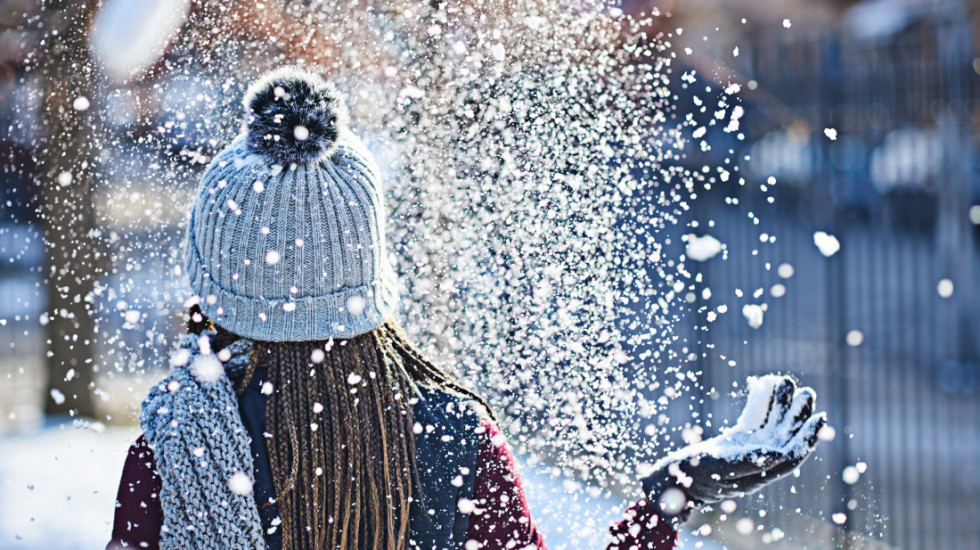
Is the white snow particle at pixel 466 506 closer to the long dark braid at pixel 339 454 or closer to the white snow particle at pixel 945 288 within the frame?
the long dark braid at pixel 339 454

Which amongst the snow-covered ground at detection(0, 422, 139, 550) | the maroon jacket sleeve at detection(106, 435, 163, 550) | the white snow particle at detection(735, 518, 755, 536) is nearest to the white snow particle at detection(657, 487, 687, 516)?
the maroon jacket sleeve at detection(106, 435, 163, 550)

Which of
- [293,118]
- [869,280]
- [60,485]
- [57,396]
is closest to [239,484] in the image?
[293,118]

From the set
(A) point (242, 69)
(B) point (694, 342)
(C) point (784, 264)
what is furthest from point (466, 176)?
(C) point (784, 264)

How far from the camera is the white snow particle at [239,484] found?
1378mm

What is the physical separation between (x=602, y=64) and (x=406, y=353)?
2.85 metres

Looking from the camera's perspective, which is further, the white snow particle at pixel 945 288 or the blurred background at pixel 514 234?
the white snow particle at pixel 945 288

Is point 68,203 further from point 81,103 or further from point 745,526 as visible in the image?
point 745,526

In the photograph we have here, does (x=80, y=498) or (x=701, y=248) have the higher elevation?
(x=701, y=248)

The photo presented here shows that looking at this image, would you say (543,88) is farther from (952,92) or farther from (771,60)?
(952,92)

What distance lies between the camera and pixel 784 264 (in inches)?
235

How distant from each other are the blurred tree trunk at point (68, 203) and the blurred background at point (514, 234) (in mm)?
24

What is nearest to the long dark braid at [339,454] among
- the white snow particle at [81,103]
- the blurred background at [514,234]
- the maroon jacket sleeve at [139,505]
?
the maroon jacket sleeve at [139,505]

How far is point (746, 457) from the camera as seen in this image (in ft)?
5.24

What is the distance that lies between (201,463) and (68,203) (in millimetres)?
6072
